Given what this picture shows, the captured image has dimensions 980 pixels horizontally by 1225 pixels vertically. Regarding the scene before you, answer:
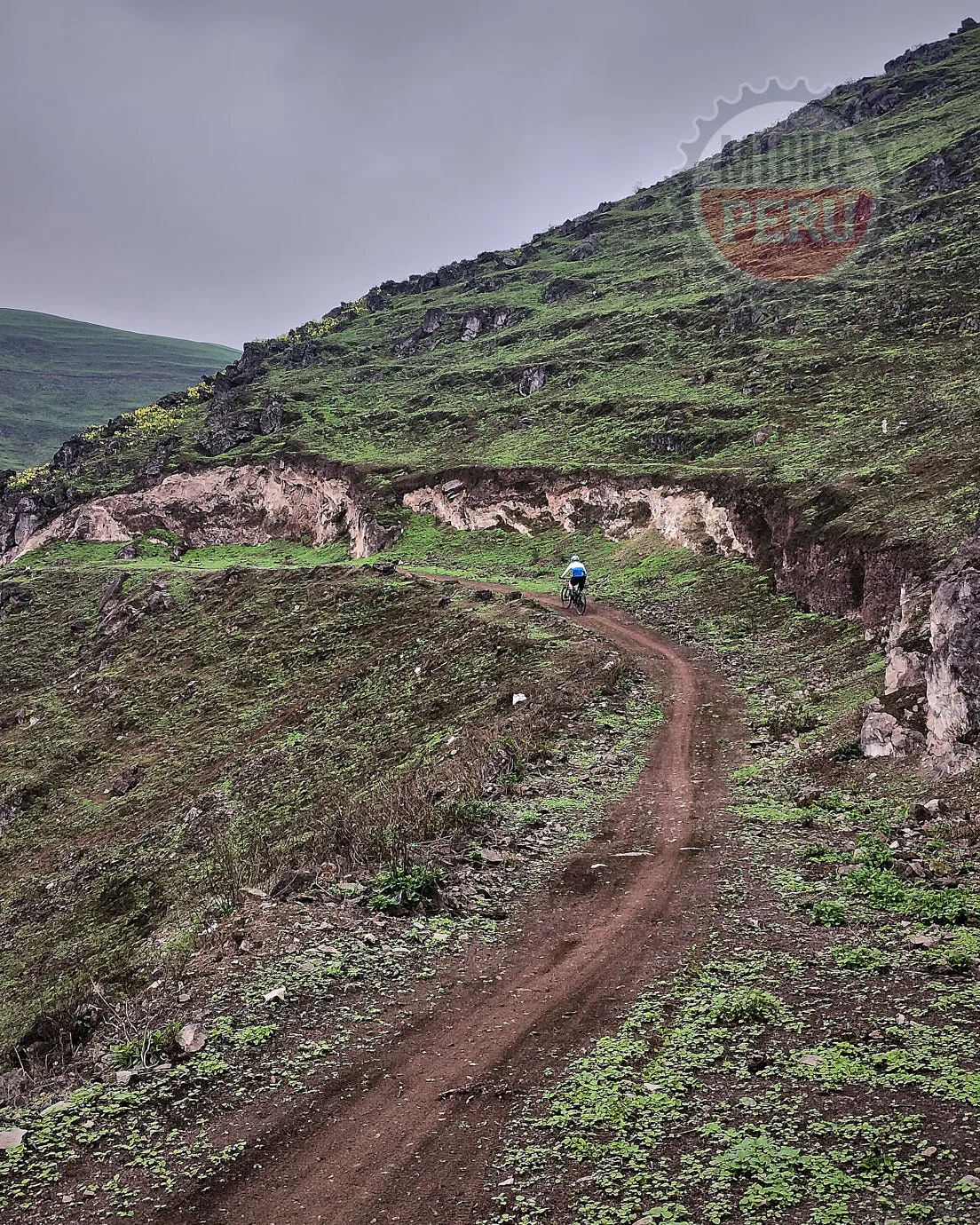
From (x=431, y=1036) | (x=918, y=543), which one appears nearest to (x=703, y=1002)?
(x=431, y=1036)

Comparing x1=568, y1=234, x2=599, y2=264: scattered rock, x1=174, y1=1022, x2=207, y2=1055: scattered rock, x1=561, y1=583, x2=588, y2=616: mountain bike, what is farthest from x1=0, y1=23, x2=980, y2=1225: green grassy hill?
x1=568, y1=234, x2=599, y2=264: scattered rock

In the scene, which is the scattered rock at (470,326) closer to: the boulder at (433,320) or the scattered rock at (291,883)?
the boulder at (433,320)

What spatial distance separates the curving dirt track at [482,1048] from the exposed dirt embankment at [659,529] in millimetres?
3896

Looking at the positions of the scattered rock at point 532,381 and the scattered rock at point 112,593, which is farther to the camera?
the scattered rock at point 532,381

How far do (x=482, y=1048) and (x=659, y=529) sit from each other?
3066cm

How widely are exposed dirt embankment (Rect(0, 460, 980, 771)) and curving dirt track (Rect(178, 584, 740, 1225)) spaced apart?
3896mm

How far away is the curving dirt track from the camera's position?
601 cm

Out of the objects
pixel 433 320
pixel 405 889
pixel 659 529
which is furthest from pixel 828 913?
pixel 433 320

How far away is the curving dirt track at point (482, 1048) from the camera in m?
6.01

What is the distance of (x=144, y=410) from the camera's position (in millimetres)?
87875

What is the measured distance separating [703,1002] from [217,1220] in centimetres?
461

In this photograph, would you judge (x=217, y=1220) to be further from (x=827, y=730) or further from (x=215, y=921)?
(x=827, y=730)

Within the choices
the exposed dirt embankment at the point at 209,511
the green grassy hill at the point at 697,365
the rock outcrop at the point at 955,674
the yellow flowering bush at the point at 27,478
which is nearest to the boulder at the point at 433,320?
the green grassy hill at the point at 697,365

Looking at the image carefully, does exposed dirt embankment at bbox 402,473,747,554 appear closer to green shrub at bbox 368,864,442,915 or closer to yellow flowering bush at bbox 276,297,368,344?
green shrub at bbox 368,864,442,915
